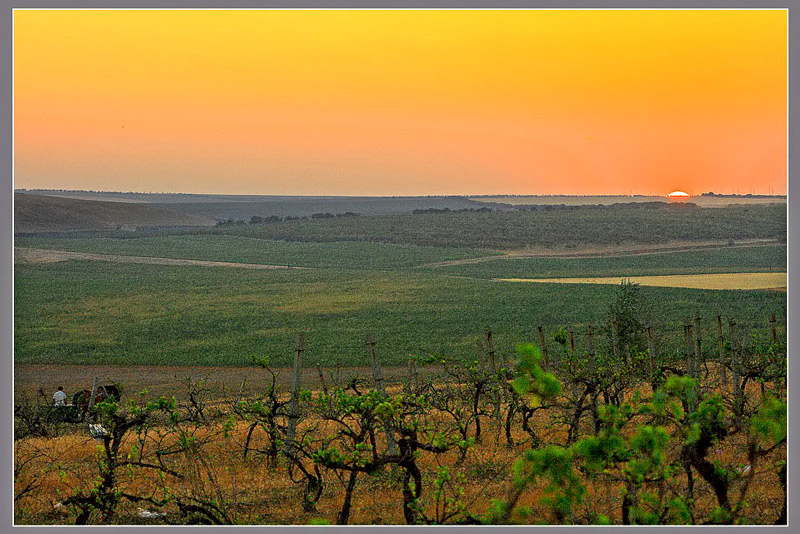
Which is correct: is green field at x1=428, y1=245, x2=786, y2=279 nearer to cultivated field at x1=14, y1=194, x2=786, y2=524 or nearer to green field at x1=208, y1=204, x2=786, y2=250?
cultivated field at x1=14, y1=194, x2=786, y2=524

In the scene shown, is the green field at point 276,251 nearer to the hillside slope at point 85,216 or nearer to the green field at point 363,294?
the green field at point 363,294

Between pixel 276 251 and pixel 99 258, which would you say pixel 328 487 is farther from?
pixel 276 251

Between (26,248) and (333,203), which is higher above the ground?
(333,203)

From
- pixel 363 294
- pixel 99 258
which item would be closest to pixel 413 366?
pixel 363 294

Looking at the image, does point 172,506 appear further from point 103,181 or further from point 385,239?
point 385,239

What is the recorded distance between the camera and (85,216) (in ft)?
132

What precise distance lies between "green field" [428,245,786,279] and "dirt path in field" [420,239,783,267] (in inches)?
7.5

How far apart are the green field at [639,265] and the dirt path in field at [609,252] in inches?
7.5

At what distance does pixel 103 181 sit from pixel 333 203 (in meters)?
66.3

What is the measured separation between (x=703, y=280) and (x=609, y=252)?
8520 mm

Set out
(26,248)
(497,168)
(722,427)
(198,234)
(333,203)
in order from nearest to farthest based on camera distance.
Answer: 1. (722,427)
2. (497,168)
3. (26,248)
4. (198,234)
5. (333,203)

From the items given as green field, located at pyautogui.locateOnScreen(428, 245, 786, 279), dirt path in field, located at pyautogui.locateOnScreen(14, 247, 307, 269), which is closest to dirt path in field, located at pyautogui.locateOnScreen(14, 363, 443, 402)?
dirt path in field, located at pyautogui.locateOnScreen(14, 247, 307, 269)

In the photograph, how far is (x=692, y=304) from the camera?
23422 mm

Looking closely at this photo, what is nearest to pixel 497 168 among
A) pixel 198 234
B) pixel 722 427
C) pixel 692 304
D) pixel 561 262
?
pixel 692 304
